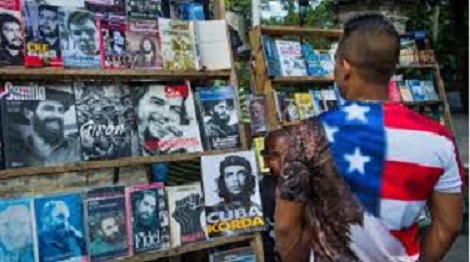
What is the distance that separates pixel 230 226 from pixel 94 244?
641 mm

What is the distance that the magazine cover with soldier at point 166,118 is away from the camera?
290cm

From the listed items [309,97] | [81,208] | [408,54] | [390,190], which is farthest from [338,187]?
[408,54]

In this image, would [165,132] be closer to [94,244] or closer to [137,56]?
[137,56]

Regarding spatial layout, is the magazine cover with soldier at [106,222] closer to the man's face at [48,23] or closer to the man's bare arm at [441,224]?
the man's face at [48,23]

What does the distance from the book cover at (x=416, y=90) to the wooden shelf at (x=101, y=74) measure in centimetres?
283

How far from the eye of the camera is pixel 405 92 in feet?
18.2

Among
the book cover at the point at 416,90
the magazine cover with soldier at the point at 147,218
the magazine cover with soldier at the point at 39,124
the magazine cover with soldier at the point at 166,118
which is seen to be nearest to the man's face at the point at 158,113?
the magazine cover with soldier at the point at 166,118

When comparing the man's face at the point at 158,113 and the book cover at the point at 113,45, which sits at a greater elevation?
the book cover at the point at 113,45

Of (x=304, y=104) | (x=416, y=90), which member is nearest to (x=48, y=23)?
(x=304, y=104)

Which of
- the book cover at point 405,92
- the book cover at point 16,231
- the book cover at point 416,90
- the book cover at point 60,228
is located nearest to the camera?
the book cover at point 16,231

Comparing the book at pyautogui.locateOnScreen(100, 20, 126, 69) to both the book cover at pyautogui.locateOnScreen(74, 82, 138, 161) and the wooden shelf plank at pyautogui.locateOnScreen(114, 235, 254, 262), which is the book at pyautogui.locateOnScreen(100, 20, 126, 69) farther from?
the wooden shelf plank at pyautogui.locateOnScreen(114, 235, 254, 262)

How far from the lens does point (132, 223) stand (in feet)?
9.16

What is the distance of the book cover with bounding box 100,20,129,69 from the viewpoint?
276 centimetres

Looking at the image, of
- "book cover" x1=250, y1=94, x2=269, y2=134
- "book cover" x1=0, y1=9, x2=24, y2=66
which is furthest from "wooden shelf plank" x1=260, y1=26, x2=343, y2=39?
"book cover" x1=0, y1=9, x2=24, y2=66
